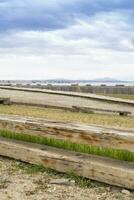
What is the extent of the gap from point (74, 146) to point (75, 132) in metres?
0.42

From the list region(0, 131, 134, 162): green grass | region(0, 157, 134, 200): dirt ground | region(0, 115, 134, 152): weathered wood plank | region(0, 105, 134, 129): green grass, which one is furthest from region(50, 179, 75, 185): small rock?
region(0, 105, 134, 129): green grass

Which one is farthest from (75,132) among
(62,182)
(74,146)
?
(62,182)

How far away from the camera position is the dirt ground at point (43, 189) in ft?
16.6

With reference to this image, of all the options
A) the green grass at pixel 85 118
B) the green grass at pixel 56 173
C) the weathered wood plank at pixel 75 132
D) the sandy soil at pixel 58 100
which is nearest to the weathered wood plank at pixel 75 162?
the green grass at pixel 56 173

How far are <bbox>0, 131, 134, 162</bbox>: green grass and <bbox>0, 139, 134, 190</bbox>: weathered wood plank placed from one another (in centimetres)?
30

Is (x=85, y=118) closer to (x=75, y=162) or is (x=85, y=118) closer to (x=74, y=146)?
(x=74, y=146)

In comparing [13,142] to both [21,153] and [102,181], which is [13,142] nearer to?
[21,153]

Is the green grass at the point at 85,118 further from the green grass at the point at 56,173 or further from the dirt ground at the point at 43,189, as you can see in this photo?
the dirt ground at the point at 43,189

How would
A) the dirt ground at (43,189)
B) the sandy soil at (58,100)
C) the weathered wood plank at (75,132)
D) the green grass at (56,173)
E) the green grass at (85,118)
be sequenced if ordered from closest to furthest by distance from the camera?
the dirt ground at (43,189) < the green grass at (56,173) < the weathered wood plank at (75,132) < the green grass at (85,118) < the sandy soil at (58,100)

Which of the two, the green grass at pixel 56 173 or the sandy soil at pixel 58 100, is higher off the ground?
the sandy soil at pixel 58 100

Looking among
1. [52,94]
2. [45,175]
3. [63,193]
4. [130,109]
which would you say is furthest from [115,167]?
[52,94]

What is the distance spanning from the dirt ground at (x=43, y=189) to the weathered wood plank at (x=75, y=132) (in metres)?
0.58

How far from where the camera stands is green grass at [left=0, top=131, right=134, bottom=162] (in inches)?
235

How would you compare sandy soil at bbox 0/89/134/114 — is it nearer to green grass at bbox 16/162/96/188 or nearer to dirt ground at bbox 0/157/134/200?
green grass at bbox 16/162/96/188
